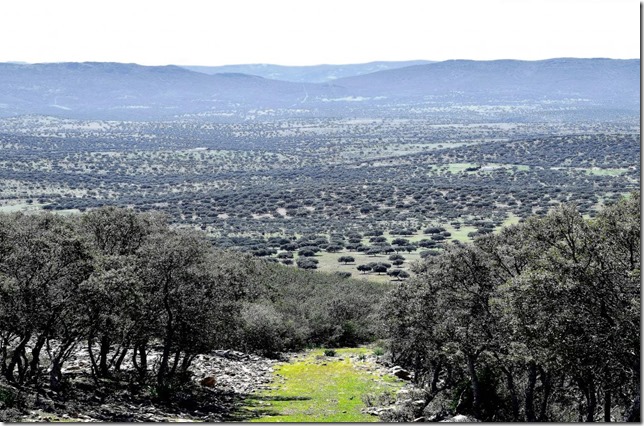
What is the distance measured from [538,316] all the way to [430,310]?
6.40 m

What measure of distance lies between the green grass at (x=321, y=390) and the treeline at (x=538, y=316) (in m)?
2.53

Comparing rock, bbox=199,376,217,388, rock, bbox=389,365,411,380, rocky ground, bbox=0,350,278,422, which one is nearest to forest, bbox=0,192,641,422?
rocky ground, bbox=0,350,278,422

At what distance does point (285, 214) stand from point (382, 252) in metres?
37.4

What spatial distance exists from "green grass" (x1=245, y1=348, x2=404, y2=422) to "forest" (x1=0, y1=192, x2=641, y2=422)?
2.15 meters

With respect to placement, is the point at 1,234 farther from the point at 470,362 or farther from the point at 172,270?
the point at 470,362

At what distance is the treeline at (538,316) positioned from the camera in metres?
15.7

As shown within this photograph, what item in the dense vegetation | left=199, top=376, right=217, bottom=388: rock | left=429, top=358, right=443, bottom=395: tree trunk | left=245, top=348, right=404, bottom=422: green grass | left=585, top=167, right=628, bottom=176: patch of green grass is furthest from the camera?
left=585, top=167, right=628, bottom=176: patch of green grass

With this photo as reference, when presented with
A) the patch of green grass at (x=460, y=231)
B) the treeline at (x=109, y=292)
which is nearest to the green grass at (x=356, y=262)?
the patch of green grass at (x=460, y=231)

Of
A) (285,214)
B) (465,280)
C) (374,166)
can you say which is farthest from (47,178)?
Answer: (465,280)

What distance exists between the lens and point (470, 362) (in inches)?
832

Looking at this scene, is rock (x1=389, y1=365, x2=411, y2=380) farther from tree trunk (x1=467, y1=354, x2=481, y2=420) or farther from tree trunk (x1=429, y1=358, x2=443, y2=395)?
tree trunk (x1=467, y1=354, x2=481, y2=420)

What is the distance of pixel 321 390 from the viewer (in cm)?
2905

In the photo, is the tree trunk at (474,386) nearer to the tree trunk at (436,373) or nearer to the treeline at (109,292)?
the tree trunk at (436,373)

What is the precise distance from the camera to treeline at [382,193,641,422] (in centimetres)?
1571
